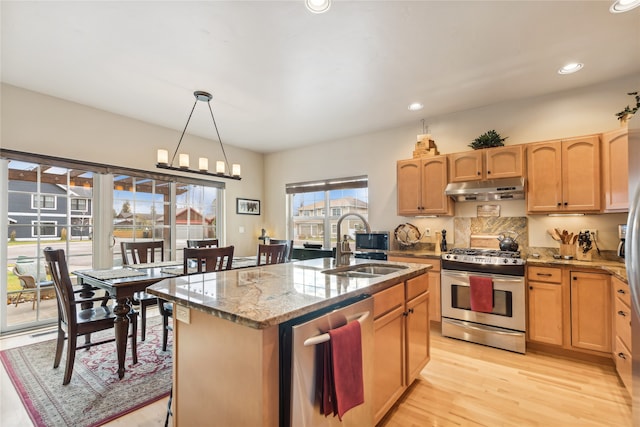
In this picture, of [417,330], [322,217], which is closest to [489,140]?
[417,330]

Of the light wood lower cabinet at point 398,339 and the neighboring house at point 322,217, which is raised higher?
the neighboring house at point 322,217

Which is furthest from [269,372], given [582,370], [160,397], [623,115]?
[623,115]

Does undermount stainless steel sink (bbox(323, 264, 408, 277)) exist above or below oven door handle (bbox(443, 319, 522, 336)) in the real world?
above

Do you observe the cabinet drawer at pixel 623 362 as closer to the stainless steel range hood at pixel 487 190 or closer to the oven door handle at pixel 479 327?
the oven door handle at pixel 479 327

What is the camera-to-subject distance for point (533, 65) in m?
2.72

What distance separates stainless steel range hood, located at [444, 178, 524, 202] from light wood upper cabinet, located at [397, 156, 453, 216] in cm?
16

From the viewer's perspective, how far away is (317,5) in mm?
1967

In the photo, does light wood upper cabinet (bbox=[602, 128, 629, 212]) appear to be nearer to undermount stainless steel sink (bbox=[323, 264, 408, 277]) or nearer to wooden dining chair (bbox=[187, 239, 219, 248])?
undermount stainless steel sink (bbox=[323, 264, 408, 277])

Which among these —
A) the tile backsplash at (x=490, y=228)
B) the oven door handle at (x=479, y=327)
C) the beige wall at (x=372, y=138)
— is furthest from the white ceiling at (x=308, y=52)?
the oven door handle at (x=479, y=327)

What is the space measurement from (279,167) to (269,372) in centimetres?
508

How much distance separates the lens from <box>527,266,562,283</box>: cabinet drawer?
2.79 metres

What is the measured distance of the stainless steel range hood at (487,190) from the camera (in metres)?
3.12

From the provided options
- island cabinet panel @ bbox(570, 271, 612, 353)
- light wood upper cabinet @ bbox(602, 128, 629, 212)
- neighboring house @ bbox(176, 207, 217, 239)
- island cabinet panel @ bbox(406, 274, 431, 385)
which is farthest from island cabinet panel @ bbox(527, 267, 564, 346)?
neighboring house @ bbox(176, 207, 217, 239)

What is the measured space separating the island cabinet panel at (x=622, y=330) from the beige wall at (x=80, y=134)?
17.3ft
